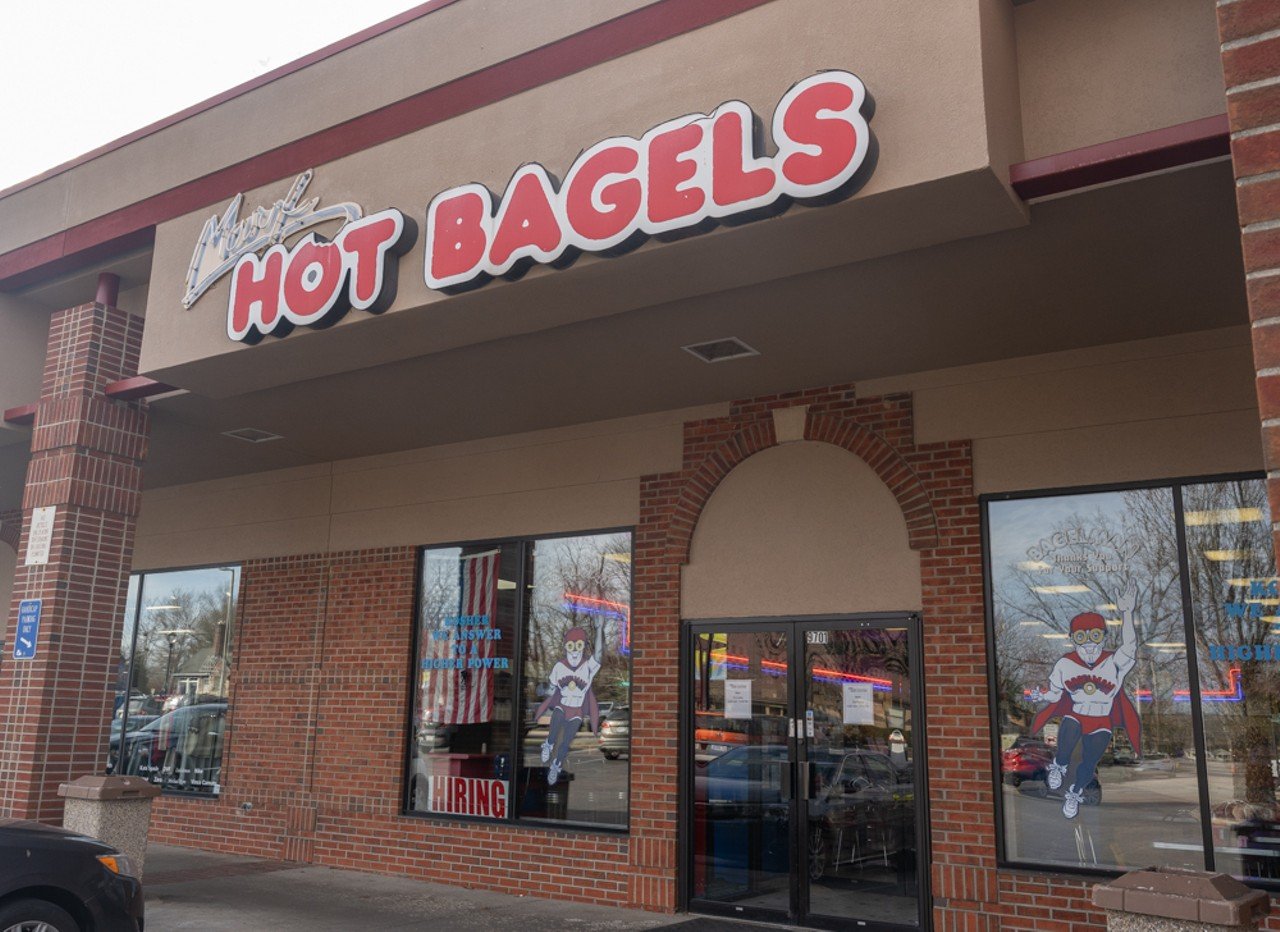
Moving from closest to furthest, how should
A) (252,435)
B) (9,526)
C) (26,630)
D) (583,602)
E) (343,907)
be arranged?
1. (343,907)
2. (26,630)
3. (583,602)
4. (252,435)
5. (9,526)

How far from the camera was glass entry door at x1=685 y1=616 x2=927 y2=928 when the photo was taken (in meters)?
8.15

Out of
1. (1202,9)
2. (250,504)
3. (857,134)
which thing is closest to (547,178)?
(857,134)

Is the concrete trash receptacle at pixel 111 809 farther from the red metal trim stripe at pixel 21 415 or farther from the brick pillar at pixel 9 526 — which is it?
the brick pillar at pixel 9 526

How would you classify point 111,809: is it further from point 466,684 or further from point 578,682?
point 578,682

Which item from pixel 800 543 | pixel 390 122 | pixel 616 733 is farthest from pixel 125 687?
pixel 800 543

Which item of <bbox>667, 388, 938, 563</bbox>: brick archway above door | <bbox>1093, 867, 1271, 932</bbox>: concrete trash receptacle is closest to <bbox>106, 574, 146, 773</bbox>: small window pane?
<bbox>667, 388, 938, 563</bbox>: brick archway above door

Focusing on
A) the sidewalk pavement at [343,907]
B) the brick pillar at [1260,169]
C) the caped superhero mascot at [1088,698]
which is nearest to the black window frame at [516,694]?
the sidewalk pavement at [343,907]

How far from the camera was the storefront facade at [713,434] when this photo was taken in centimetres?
606

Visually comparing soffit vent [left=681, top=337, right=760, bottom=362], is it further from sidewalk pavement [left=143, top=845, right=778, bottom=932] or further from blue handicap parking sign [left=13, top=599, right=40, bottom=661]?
blue handicap parking sign [left=13, top=599, right=40, bottom=661]

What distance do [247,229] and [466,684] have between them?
4.97m

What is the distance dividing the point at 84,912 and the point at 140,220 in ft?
20.4

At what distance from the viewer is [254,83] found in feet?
30.2

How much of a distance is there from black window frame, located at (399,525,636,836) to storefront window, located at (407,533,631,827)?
15 millimetres

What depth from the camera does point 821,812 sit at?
843cm
